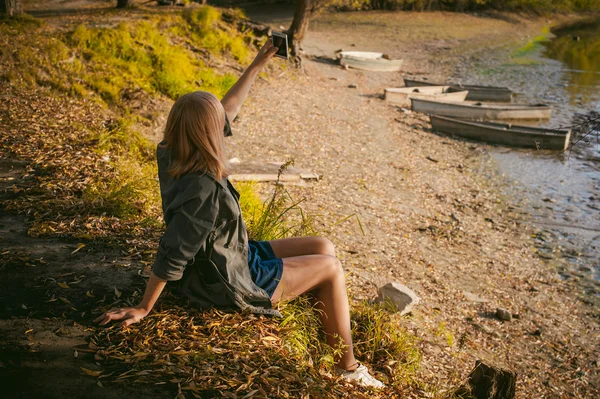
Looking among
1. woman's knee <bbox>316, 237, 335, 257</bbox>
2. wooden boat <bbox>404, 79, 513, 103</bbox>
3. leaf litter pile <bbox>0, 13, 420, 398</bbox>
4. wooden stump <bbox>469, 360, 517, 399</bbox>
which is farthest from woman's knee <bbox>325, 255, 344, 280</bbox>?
wooden boat <bbox>404, 79, 513, 103</bbox>

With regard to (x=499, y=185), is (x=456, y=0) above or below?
above

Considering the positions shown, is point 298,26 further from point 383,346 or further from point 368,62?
point 383,346

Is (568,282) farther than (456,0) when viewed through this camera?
No

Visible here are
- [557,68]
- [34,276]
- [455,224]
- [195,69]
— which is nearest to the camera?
[34,276]

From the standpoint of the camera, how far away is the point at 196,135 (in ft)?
10.7

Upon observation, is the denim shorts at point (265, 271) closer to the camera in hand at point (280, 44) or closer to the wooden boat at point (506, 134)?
the camera in hand at point (280, 44)

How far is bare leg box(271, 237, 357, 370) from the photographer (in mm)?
3719

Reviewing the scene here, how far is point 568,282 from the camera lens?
8281 millimetres

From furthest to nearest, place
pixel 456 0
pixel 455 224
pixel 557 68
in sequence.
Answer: pixel 456 0 < pixel 557 68 < pixel 455 224

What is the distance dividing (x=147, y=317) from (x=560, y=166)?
12739 mm

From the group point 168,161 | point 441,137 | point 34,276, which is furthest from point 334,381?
point 441,137

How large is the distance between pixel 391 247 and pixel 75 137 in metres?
4.41

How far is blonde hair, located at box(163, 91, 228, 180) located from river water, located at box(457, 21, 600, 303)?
2.34 metres

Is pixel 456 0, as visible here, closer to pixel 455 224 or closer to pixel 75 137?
pixel 455 224
